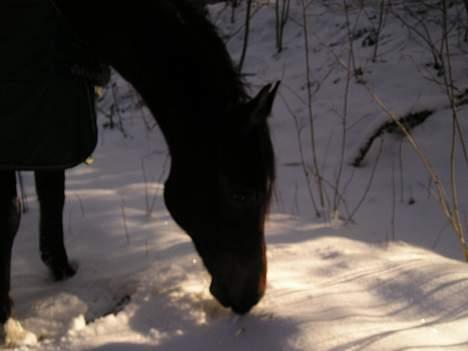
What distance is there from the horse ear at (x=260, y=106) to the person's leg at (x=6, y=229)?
0.86 m

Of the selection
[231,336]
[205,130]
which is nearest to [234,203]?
[205,130]

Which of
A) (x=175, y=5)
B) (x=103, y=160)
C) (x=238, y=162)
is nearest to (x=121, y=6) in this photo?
(x=175, y=5)

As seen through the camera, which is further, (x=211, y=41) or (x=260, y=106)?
(x=211, y=41)

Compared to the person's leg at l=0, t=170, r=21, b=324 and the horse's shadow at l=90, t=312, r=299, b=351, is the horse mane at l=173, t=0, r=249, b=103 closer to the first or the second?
the horse's shadow at l=90, t=312, r=299, b=351

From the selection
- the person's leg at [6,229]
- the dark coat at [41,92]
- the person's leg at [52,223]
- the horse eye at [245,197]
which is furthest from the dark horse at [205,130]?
the person's leg at [52,223]

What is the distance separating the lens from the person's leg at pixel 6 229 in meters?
1.35

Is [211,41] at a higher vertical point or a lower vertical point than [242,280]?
higher

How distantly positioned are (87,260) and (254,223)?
3.56ft

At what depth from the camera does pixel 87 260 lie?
1.90 meters

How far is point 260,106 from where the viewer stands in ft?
3.28

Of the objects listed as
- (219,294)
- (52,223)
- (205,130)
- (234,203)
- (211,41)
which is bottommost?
(52,223)

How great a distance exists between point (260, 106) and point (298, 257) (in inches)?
34.8

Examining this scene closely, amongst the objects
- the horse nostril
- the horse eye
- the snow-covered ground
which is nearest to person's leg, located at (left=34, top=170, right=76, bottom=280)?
the snow-covered ground

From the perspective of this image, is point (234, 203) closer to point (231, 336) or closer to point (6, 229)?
point (231, 336)
